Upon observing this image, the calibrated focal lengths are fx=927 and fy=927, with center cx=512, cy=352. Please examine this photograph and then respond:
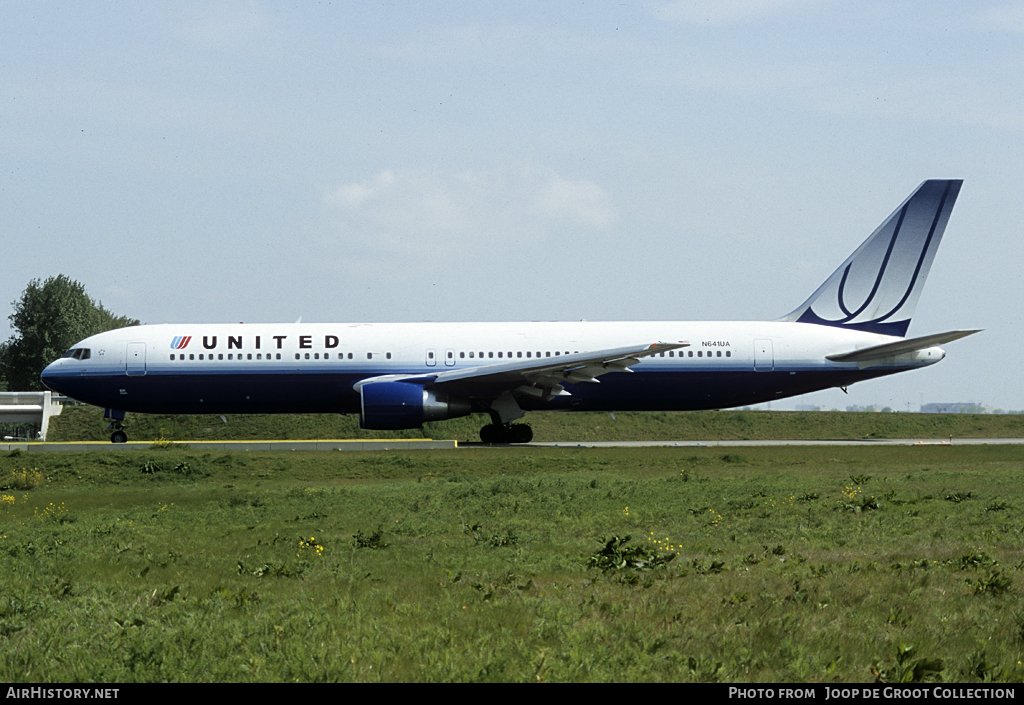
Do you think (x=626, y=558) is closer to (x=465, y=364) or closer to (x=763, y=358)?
(x=465, y=364)

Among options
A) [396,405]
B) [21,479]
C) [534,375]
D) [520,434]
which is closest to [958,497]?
[534,375]

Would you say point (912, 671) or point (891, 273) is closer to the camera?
point (912, 671)

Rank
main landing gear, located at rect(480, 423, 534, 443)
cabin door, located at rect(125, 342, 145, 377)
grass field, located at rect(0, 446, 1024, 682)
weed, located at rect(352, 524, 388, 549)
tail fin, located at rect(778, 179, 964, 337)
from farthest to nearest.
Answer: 1. tail fin, located at rect(778, 179, 964, 337)
2. main landing gear, located at rect(480, 423, 534, 443)
3. cabin door, located at rect(125, 342, 145, 377)
4. weed, located at rect(352, 524, 388, 549)
5. grass field, located at rect(0, 446, 1024, 682)

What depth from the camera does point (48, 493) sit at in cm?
2227

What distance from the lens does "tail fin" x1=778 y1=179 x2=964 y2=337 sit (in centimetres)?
3919

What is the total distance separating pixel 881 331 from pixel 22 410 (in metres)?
39.7

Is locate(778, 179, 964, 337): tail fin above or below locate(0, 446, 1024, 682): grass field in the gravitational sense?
above

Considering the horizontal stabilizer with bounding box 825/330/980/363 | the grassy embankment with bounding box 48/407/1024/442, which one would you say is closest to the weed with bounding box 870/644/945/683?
the horizontal stabilizer with bounding box 825/330/980/363

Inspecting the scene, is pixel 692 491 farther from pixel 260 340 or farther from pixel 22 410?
pixel 22 410

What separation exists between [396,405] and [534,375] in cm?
504

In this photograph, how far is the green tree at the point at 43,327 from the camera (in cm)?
8250

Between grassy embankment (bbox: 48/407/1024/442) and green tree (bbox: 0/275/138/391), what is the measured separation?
1534 inches

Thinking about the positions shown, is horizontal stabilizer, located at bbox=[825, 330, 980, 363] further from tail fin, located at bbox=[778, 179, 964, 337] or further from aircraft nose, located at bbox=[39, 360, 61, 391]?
aircraft nose, located at bbox=[39, 360, 61, 391]

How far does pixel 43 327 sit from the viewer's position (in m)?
83.4
